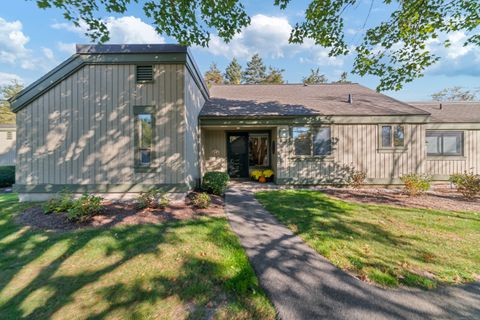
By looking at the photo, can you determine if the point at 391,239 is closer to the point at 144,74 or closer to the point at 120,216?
the point at 120,216

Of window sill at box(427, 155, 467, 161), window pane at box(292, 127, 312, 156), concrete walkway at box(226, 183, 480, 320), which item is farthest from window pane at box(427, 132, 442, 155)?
concrete walkway at box(226, 183, 480, 320)

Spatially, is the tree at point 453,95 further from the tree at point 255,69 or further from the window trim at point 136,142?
the window trim at point 136,142

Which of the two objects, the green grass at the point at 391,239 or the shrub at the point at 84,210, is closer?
the green grass at the point at 391,239

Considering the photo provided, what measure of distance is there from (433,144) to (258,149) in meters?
9.43

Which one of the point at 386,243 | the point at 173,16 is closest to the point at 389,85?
the point at 386,243

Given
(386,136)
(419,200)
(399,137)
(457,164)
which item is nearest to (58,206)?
(419,200)

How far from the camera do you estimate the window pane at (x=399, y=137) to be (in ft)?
32.7

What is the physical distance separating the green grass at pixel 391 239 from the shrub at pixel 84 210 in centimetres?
483

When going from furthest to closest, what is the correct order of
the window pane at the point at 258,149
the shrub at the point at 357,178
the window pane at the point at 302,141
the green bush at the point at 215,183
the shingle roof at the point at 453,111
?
1. the window pane at the point at 258,149
2. the shingle roof at the point at 453,111
3. the window pane at the point at 302,141
4. the shrub at the point at 357,178
5. the green bush at the point at 215,183

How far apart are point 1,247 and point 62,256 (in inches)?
62.6

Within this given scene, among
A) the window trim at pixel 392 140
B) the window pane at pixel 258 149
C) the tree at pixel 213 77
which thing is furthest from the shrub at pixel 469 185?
the tree at pixel 213 77

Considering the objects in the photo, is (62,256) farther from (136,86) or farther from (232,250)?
(136,86)

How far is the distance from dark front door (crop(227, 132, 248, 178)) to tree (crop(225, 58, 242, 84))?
31.1m

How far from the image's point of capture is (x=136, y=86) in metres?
7.31
